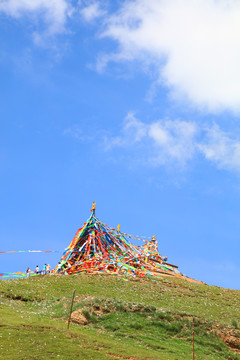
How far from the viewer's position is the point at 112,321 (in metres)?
30.4

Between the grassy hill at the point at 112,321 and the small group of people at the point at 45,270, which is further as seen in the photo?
the small group of people at the point at 45,270

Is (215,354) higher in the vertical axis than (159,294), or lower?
lower

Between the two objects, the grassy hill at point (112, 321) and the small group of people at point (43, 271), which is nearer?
the grassy hill at point (112, 321)

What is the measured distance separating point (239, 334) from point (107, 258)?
82.2 feet

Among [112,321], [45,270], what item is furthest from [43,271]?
[112,321]

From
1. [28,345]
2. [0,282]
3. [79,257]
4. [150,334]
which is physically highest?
[79,257]

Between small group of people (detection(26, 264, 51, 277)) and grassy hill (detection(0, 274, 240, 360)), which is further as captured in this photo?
small group of people (detection(26, 264, 51, 277))

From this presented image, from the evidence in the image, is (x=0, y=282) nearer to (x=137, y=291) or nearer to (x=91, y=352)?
(x=137, y=291)

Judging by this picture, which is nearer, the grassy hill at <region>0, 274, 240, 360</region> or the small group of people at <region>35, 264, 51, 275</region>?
the grassy hill at <region>0, 274, 240, 360</region>

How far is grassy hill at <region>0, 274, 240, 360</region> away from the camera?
888 inches

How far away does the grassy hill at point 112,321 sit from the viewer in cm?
2256

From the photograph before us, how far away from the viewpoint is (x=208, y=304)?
4309 centimetres

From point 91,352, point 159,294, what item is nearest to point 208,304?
point 159,294

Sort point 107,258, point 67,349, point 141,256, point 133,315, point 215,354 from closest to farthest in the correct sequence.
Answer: point 67,349
point 215,354
point 133,315
point 107,258
point 141,256
